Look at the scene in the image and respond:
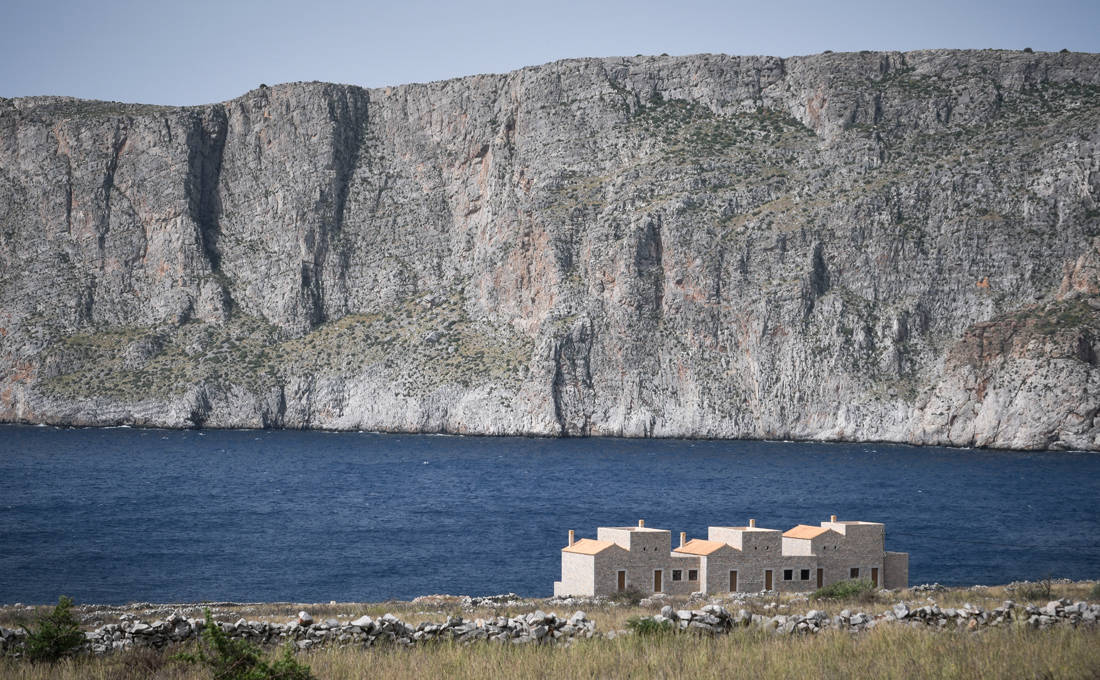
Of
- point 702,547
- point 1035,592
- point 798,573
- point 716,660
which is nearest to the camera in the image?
point 716,660

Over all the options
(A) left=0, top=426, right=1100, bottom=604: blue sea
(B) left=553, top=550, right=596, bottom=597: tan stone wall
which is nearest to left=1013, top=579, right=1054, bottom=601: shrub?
(B) left=553, top=550, right=596, bottom=597: tan stone wall

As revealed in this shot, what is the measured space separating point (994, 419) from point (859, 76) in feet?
145

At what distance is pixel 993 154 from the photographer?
119 m

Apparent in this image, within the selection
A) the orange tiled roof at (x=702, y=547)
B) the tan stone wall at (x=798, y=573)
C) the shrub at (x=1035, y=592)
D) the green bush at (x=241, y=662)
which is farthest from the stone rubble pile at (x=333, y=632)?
the tan stone wall at (x=798, y=573)

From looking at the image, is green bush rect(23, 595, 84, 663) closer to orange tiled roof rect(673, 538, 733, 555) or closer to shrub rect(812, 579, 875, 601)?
shrub rect(812, 579, 875, 601)

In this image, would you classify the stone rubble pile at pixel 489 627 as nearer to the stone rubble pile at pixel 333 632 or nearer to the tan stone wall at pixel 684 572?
the stone rubble pile at pixel 333 632

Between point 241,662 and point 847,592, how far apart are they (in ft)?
67.9

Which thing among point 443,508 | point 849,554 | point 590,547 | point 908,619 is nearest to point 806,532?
point 849,554

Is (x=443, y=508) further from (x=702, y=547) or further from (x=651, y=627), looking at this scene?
(x=651, y=627)

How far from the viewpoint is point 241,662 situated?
46.0ft

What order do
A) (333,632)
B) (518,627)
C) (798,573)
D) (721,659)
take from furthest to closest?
(798,573) < (518,627) < (333,632) < (721,659)

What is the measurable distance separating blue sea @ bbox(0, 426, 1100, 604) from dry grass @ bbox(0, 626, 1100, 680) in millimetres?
27557

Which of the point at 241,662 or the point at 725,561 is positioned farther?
the point at 725,561

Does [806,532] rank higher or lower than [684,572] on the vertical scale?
higher
